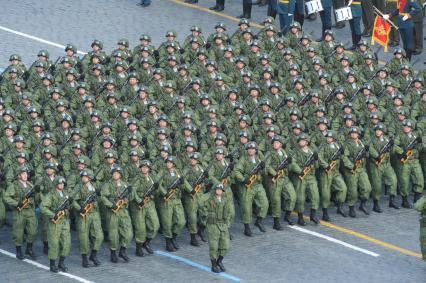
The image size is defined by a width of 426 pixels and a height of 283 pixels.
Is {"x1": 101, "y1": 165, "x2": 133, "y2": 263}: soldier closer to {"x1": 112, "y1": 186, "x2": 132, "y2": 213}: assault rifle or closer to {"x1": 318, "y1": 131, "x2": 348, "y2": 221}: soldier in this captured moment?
{"x1": 112, "y1": 186, "x2": 132, "y2": 213}: assault rifle

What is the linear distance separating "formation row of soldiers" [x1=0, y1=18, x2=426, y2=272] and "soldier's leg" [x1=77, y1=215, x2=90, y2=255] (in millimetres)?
23

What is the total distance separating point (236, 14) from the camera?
53875 millimetres

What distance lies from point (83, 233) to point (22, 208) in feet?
5.19

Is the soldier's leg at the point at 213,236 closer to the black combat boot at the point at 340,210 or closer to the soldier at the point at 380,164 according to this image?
the black combat boot at the point at 340,210

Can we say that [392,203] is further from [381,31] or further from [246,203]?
[381,31]

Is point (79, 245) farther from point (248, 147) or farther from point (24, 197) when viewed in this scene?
point (248, 147)

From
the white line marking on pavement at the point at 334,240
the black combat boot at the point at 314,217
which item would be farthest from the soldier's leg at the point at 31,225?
the black combat boot at the point at 314,217

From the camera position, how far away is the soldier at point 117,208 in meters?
38.8

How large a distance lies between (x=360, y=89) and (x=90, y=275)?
980 cm

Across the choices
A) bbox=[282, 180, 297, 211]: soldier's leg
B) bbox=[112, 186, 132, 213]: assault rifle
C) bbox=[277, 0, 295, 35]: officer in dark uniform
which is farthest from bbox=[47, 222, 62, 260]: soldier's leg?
bbox=[277, 0, 295, 35]: officer in dark uniform

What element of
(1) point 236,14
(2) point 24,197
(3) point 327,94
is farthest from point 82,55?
(2) point 24,197

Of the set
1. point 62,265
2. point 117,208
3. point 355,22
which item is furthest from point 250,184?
point 355,22

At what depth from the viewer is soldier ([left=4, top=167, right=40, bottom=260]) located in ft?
127

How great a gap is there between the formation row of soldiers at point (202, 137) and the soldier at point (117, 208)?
0.10 ft
